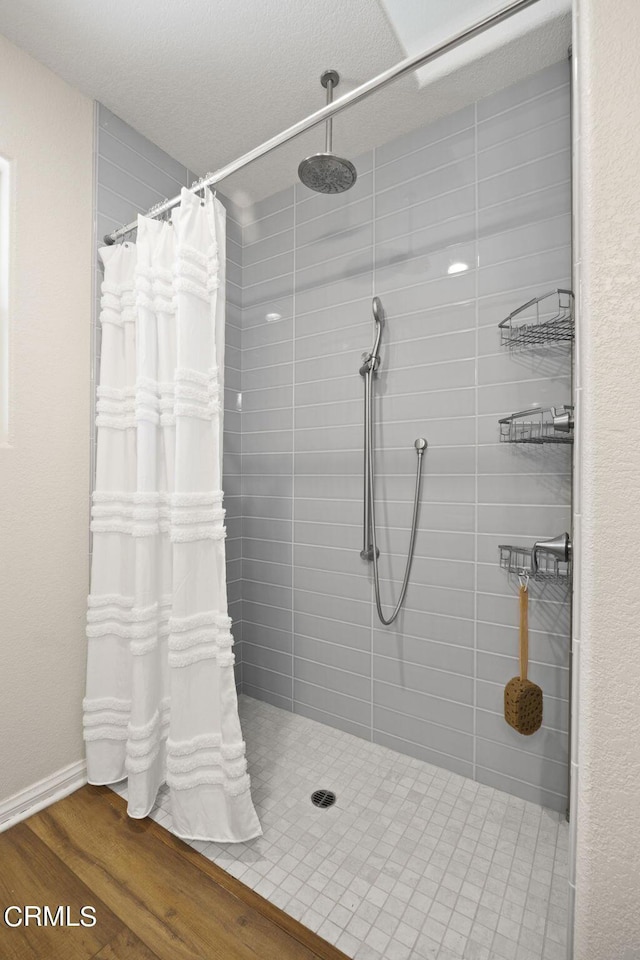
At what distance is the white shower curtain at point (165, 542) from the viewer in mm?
1443

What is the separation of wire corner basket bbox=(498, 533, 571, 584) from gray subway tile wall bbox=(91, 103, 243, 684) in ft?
4.52

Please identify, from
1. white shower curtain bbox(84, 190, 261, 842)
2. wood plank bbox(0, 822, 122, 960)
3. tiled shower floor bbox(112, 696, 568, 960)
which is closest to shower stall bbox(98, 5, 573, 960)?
tiled shower floor bbox(112, 696, 568, 960)

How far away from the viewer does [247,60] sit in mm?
1626

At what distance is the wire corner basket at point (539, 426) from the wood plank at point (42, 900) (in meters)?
1.81

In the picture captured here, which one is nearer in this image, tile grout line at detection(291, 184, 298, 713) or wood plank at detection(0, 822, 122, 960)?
wood plank at detection(0, 822, 122, 960)

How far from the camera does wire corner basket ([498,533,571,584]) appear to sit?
1.42 metres

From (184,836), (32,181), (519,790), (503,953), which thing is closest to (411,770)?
(519,790)

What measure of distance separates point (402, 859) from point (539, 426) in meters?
1.42

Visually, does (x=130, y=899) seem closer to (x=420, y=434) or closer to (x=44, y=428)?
(x=44, y=428)

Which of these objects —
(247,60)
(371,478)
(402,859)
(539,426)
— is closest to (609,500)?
(539,426)

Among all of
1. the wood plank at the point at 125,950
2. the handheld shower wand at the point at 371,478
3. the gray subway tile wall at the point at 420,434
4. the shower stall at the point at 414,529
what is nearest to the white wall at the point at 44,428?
the shower stall at the point at 414,529

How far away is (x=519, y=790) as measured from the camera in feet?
5.42

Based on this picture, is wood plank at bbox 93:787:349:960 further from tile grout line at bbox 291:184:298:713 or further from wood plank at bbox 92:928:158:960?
tile grout line at bbox 291:184:298:713

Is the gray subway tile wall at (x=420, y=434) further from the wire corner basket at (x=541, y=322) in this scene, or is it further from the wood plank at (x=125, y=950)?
the wood plank at (x=125, y=950)
